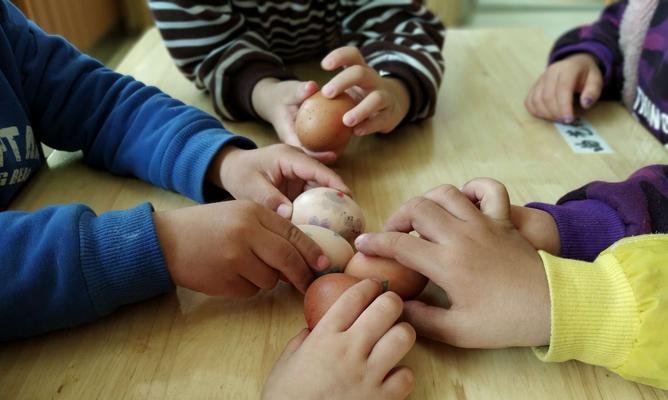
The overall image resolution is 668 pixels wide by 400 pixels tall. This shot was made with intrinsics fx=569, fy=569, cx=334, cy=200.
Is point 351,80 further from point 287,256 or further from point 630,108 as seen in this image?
point 630,108

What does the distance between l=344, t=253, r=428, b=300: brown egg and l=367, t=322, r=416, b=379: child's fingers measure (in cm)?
6

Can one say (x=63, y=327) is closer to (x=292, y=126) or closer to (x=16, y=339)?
(x=16, y=339)

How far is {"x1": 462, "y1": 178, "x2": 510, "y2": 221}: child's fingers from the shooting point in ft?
1.84

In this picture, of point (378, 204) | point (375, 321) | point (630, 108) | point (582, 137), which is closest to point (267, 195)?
point (378, 204)

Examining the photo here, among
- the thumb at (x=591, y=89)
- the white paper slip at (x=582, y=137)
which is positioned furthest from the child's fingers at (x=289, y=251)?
the thumb at (x=591, y=89)

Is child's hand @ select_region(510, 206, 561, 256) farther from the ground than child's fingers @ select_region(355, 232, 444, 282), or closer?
closer

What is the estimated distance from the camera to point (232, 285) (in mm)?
542

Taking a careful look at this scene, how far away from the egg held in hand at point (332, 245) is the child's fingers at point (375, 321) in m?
0.09

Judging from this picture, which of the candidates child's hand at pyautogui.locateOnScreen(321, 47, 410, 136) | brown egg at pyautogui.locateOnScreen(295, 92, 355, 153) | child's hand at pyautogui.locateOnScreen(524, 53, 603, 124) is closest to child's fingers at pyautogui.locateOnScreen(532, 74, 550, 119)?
child's hand at pyautogui.locateOnScreen(524, 53, 603, 124)

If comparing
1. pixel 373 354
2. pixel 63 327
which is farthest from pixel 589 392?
pixel 63 327

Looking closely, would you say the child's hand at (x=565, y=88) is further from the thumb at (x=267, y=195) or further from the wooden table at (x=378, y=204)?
the thumb at (x=267, y=195)

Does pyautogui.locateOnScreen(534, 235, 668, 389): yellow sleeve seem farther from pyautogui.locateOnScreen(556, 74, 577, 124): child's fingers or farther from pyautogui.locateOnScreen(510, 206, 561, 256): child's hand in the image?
pyautogui.locateOnScreen(556, 74, 577, 124): child's fingers

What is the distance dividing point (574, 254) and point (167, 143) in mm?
498

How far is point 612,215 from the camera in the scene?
1.96ft
